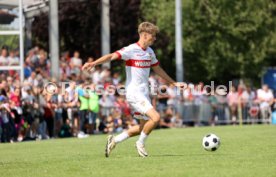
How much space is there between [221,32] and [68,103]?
2300 cm

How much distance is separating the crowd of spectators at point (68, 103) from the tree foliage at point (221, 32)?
44.1 feet

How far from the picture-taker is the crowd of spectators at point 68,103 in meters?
26.0

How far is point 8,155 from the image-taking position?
17.2 meters

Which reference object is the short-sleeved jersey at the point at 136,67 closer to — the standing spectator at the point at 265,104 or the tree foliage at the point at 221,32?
the standing spectator at the point at 265,104

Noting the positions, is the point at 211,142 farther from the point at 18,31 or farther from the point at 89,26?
the point at 89,26

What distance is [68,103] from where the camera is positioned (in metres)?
28.3

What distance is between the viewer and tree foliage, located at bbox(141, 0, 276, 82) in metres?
49.0

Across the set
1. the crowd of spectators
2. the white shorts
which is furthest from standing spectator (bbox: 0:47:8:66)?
the white shorts

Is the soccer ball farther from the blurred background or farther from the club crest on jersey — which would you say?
the blurred background

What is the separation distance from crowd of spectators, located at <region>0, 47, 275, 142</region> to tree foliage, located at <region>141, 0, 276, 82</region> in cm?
1345

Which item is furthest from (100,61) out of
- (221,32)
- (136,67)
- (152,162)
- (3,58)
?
(221,32)

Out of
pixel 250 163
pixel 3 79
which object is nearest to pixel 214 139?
pixel 250 163

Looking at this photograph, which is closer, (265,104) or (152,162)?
(152,162)

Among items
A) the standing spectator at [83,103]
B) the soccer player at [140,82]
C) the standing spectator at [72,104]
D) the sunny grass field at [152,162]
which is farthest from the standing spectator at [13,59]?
the soccer player at [140,82]
